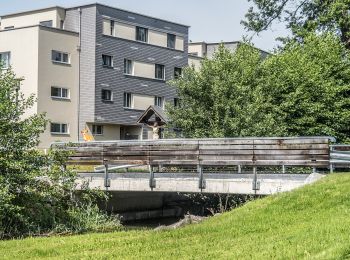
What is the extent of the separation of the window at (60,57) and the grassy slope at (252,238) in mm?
38031

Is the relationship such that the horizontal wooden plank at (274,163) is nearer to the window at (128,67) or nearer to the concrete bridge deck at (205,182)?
the concrete bridge deck at (205,182)

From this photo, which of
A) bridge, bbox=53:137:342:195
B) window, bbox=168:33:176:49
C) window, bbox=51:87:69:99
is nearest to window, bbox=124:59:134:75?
window, bbox=168:33:176:49

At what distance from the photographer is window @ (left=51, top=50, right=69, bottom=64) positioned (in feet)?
161

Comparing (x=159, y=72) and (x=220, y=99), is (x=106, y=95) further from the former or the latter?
(x=220, y=99)

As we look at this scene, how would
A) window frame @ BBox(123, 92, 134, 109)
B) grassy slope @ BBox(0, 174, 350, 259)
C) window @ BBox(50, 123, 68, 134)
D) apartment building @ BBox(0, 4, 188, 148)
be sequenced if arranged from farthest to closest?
1. window frame @ BBox(123, 92, 134, 109)
2. window @ BBox(50, 123, 68, 134)
3. apartment building @ BBox(0, 4, 188, 148)
4. grassy slope @ BBox(0, 174, 350, 259)

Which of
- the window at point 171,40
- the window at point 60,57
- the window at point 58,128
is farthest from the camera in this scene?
the window at point 171,40

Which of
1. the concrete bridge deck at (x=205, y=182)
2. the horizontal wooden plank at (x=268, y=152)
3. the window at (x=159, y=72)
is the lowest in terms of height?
the concrete bridge deck at (x=205, y=182)

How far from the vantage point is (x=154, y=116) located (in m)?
37.0

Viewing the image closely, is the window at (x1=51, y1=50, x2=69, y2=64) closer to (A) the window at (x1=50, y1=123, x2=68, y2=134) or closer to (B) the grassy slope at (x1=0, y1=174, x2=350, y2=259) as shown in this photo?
(A) the window at (x1=50, y1=123, x2=68, y2=134)

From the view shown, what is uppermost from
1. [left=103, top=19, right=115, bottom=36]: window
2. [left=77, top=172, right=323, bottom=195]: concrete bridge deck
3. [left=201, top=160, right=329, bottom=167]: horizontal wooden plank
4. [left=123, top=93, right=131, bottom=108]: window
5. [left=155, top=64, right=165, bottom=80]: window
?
[left=103, top=19, right=115, bottom=36]: window

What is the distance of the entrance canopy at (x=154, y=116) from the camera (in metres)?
35.7

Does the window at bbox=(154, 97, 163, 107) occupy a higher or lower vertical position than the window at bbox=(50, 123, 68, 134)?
higher

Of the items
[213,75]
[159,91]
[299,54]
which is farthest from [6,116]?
[159,91]

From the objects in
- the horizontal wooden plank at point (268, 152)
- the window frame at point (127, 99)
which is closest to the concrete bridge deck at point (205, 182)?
the horizontal wooden plank at point (268, 152)
